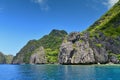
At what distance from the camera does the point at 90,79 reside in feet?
272

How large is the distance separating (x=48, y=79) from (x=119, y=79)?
23315 millimetres

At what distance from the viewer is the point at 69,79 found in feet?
276

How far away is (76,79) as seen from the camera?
3292 inches

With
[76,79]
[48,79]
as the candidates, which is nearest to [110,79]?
[76,79]

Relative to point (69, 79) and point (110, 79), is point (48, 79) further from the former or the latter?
point (110, 79)

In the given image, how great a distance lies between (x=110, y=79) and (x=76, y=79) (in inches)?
439

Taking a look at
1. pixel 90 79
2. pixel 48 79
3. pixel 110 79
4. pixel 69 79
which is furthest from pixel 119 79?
pixel 48 79

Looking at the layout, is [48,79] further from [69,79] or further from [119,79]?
[119,79]

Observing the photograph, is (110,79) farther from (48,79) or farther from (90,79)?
(48,79)

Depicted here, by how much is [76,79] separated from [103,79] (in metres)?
9.00

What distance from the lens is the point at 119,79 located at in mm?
83688

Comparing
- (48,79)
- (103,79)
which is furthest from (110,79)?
(48,79)

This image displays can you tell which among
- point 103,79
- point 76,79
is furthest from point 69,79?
point 103,79

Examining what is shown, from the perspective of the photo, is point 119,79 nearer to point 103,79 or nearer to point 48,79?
point 103,79
